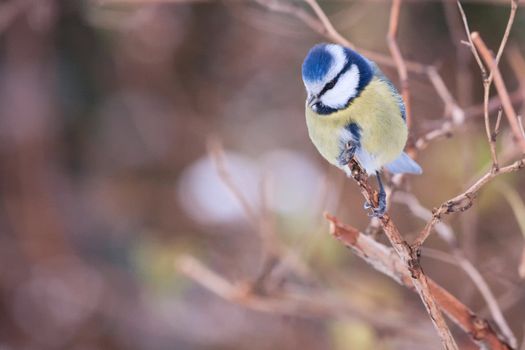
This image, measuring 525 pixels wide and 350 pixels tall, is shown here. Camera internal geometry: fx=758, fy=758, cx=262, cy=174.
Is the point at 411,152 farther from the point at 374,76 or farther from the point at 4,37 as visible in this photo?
the point at 4,37

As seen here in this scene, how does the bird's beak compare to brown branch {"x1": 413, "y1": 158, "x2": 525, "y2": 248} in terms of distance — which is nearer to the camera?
brown branch {"x1": 413, "y1": 158, "x2": 525, "y2": 248}

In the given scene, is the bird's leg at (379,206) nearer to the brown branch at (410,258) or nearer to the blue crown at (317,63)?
the brown branch at (410,258)

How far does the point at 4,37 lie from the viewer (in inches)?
106

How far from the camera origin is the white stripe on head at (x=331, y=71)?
88 centimetres

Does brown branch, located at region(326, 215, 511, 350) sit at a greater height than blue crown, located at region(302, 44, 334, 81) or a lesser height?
lesser

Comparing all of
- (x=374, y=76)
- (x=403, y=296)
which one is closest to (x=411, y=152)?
(x=374, y=76)

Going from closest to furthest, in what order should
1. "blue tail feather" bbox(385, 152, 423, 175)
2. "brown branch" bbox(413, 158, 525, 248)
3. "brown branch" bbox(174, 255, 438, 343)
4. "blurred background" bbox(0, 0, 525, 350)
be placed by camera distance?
1. "brown branch" bbox(413, 158, 525, 248)
2. "blue tail feather" bbox(385, 152, 423, 175)
3. "brown branch" bbox(174, 255, 438, 343)
4. "blurred background" bbox(0, 0, 525, 350)

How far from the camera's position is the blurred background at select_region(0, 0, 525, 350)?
2484 millimetres

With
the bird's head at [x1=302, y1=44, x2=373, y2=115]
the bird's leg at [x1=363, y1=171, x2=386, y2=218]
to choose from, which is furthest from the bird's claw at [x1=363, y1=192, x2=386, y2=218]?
the bird's head at [x1=302, y1=44, x2=373, y2=115]

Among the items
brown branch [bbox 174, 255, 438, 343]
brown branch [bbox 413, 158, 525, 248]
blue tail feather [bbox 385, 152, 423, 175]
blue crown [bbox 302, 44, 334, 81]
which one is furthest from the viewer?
brown branch [bbox 174, 255, 438, 343]

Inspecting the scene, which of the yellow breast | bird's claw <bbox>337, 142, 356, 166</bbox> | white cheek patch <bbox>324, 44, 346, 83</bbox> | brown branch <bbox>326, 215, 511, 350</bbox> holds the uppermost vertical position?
white cheek patch <bbox>324, 44, 346, 83</bbox>

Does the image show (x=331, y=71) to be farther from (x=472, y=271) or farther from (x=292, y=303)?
(x=292, y=303)

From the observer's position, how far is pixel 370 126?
0.89 meters

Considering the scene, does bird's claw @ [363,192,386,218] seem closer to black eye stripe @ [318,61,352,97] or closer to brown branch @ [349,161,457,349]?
brown branch @ [349,161,457,349]
